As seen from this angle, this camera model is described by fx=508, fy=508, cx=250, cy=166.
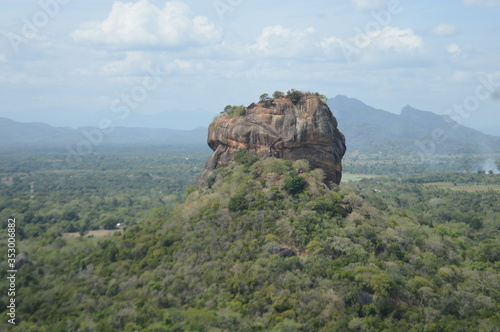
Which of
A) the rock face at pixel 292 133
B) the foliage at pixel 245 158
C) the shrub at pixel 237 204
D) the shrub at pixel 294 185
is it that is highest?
the rock face at pixel 292 133

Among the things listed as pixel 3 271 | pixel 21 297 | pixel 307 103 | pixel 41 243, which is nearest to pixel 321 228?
pixel 307 103

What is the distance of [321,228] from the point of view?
3056 cm

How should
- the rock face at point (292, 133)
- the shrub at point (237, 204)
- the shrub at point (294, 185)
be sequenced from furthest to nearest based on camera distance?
the rock face at point (292, 133) < the shrub at point (294, 185) < the shrub at point (237, 204)

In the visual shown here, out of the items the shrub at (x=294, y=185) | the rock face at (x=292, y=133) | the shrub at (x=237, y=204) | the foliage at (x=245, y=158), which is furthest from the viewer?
the foliage at (x=245, y=158)

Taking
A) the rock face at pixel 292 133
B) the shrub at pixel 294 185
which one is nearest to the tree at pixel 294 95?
the rock face at pixel 292 133

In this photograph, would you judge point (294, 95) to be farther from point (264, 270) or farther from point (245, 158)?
point (264, 270)

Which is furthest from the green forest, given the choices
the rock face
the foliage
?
the rock face

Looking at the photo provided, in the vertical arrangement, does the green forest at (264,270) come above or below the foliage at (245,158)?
below

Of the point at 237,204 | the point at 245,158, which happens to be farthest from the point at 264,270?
the point at 245,158

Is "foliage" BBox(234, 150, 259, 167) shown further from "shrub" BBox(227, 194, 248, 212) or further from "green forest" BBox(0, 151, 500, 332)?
"shrub" BBox(227, 194, 248, 212)

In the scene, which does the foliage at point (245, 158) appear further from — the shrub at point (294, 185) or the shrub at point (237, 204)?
the shrub at point (237, 204)

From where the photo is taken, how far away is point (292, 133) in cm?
3803

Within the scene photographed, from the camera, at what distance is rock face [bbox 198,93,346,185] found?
125 feet

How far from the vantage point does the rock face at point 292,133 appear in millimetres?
37969
